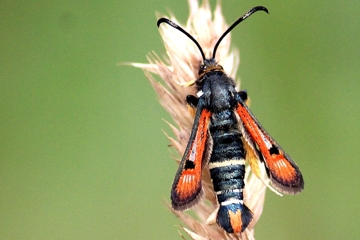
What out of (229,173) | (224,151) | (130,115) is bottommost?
(229,173)

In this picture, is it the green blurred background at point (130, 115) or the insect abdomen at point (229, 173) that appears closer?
→ the insect abdomen at point (229, 173)

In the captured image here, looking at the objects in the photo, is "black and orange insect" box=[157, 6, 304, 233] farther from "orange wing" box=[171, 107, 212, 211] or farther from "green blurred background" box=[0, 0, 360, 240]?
"green blurred background" box=[0, 0, 360, 240]

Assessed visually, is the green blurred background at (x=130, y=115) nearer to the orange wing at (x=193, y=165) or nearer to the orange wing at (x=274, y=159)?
the orange wing at (x=274, y=159)

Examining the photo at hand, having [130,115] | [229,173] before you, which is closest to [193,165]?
[229,173]

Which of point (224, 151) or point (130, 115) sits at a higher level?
point (130, 115)

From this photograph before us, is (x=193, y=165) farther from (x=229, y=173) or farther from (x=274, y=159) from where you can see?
(x=274, y=159)

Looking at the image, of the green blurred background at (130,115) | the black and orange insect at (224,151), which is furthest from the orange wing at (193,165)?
the green blurred background at (130,115)

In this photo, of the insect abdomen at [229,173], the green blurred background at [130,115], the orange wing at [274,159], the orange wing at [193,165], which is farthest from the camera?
the green blurred background at [130,115]
